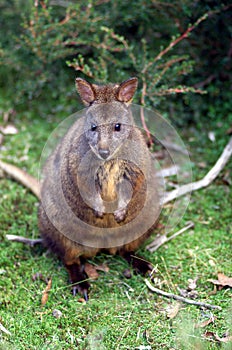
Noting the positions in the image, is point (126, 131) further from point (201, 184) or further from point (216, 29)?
point (216, 29)

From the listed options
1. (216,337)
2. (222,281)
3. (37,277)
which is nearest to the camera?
(216,337)

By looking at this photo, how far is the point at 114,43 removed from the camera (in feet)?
16.2

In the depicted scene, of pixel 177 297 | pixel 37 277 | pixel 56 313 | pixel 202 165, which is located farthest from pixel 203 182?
pixel 56 313

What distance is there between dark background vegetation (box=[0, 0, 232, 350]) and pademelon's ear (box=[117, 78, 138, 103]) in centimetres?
93

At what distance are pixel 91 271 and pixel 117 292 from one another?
29 centimetres

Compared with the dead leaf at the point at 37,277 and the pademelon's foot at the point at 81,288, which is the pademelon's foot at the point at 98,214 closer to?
the pademelon's foot at the point at 81,288

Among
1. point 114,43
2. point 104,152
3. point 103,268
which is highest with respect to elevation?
point 114,43

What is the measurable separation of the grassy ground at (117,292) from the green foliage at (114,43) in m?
1.03

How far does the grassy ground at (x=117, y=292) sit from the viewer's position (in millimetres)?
3238

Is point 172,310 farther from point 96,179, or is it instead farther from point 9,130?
point 9,130

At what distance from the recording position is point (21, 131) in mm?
5531

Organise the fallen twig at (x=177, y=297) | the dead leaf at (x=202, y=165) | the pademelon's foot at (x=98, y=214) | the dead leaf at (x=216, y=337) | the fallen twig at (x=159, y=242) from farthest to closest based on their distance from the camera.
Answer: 1. the dead leaf at (x=202, y=165)
2. the fallen twig at (x=159, y=242)
3. the pademelon's foot at (x=98, y=214)
4. the fallen twig at (x=177, y=297)
5. the dead leaf at (x=216, y=337)

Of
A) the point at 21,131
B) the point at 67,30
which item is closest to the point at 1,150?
the point at 21,131

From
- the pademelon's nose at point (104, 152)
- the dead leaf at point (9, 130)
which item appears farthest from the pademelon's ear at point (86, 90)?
the dead leaf at point (9, 130)
